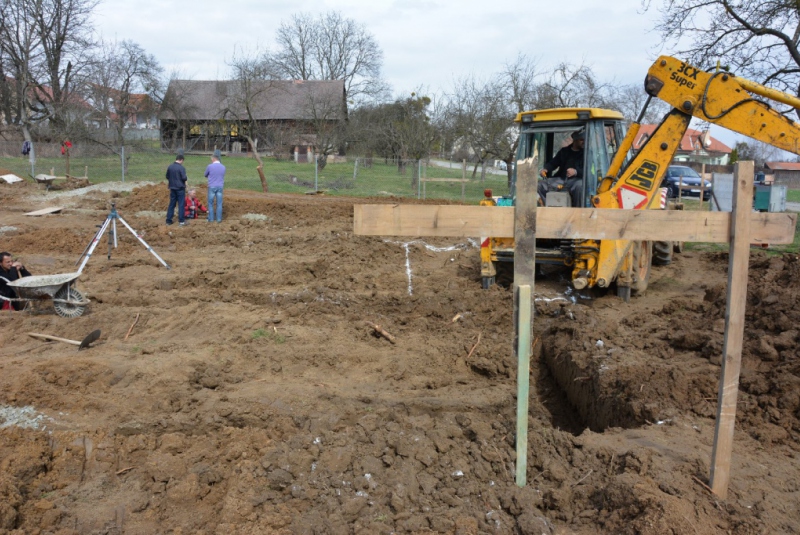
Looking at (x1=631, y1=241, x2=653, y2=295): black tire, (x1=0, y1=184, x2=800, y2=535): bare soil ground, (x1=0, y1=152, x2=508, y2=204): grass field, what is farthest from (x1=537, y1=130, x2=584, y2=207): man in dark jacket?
(x1=0, y1=152, x2=508, y2=204): grass field

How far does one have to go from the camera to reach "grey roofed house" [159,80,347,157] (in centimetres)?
3953

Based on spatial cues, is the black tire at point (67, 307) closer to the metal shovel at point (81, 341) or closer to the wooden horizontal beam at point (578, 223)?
the metal shovel at point (81, 341)

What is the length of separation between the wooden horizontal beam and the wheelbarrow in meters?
5.55

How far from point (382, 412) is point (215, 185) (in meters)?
11.5

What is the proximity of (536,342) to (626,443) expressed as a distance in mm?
2859

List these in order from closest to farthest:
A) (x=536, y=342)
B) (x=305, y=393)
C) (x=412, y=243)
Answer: (x=305, y=393)
(x=536, y=342)
(x=412, y=243)

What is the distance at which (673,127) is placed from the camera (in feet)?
25.3

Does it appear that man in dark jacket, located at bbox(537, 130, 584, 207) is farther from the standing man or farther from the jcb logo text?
the standing man

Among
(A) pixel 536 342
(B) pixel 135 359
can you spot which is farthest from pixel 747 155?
(B) pixel 135 359

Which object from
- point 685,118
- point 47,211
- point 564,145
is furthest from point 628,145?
point 47,211

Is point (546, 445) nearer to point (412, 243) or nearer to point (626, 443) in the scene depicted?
point (626, 443)

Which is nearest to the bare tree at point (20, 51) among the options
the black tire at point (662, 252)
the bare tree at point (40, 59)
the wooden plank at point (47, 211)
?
the bare tree at point (40, 59)

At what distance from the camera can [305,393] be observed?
5.25 meters

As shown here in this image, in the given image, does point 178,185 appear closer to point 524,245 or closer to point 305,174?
point 524,245
